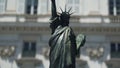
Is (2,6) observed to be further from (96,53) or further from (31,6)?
(96,53)

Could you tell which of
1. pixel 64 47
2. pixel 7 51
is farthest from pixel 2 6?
pixel 64 47

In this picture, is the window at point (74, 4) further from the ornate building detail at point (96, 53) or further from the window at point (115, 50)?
the window at point (115, 50)

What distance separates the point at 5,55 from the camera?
81.9 ft

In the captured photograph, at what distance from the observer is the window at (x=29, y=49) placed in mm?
25031

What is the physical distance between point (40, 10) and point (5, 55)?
4.01 meters

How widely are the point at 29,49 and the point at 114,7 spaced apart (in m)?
6.30

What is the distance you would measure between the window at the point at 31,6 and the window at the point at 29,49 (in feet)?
8.28

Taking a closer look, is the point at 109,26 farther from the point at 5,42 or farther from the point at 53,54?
the point at 53,54

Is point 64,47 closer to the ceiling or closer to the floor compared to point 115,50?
closer to the ceiling

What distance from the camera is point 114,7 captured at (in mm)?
26609

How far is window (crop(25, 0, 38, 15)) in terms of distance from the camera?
2693 cm

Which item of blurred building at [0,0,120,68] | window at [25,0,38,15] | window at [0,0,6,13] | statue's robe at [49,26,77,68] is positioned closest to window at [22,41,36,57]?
blurred building at [0,0,120,68]

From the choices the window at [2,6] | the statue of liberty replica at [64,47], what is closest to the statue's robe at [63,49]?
the statue of liberty replica at [64,47]

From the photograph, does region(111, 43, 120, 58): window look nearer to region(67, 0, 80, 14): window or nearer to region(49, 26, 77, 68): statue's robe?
region(67, 0, 80, 14): window
